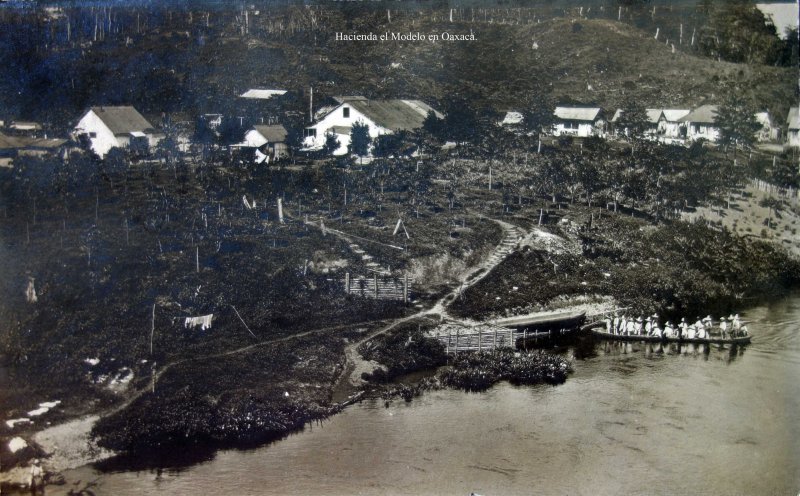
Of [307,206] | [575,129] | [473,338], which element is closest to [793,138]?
[575,129]

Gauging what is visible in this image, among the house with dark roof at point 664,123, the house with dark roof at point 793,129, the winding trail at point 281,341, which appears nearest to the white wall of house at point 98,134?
the winding trail at point 281,341

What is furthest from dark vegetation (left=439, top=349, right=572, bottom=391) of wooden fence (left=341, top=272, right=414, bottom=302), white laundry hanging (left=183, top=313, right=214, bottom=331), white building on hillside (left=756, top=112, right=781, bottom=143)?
white building on hillside (left=756, top=112, right=781, bottom=143)

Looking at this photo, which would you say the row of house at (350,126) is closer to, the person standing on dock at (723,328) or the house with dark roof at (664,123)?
the house with dark roof at (664,123)

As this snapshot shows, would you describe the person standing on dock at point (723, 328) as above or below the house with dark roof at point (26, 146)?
below

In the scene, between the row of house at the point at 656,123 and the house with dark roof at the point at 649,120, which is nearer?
the row of house at the point at 656,123

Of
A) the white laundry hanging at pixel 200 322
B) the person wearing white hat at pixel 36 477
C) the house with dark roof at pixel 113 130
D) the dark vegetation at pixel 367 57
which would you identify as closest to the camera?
the person wearing white hat at pixel 36 477

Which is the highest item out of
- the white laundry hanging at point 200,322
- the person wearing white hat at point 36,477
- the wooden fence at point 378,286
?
the wooden fence at point 378,286

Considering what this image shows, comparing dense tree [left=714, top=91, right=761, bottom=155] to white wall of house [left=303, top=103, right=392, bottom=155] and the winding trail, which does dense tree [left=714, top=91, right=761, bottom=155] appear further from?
white wall of house [left=303, top=103, right=392, bottom=155]
